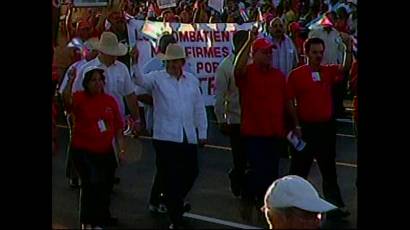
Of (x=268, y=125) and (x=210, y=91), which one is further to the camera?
(x=210, y=91)

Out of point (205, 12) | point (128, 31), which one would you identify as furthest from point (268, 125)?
point (205, 12)

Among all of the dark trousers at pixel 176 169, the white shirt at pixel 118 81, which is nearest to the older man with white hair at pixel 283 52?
the white shirt at pixel 118 81

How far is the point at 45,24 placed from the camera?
3.36 meters

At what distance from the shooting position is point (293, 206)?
10.8 feet

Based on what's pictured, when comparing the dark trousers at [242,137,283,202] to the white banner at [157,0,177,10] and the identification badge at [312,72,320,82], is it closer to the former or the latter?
the identification badge at [312,72,320,82]

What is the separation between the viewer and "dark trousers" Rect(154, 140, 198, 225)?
24.8 ft

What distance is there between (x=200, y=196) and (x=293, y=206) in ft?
18.6

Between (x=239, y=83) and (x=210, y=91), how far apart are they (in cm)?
622

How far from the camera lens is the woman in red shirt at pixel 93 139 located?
7348mm

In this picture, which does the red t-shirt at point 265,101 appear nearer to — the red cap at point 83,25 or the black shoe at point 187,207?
the black shoe at point 187,207

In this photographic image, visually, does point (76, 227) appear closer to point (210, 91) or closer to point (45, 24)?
point (45, 24)

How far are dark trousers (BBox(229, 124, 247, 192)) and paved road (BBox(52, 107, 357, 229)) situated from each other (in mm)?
180

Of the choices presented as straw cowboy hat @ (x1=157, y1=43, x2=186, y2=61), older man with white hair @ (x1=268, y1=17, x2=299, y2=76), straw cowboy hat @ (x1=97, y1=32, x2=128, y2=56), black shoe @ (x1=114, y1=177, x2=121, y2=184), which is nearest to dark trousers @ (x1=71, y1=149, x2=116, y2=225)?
straw cowboy hat @ (x1=157, y1=43, x2=186, y2=61)

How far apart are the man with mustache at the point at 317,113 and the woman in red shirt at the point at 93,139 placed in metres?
1.58
